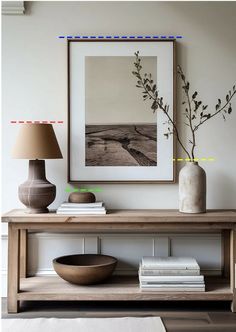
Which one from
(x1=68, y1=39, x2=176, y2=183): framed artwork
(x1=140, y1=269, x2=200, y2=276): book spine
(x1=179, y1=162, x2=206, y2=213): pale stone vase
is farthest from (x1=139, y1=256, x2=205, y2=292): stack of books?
(x1=68, y1=39, x2=176, y2=183): framed artwork

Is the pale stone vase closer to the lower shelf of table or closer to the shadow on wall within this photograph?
the shadow on wall

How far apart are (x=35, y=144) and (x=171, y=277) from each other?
1.15 meters

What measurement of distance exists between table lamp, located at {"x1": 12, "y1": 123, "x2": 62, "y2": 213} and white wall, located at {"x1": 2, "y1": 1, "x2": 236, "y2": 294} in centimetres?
29

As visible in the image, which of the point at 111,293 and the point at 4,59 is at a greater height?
the point at 4,59

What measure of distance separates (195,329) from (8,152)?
65.3 inches

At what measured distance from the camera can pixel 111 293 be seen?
8.29ft

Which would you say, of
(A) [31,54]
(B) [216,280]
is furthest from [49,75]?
(B) [216,280]

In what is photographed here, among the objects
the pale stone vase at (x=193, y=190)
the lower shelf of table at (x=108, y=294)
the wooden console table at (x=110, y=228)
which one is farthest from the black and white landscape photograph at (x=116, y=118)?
the lower shelf of table at (x=108, y=294)

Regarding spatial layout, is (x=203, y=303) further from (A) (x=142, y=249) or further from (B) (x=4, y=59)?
(B) (x=4, y=59)

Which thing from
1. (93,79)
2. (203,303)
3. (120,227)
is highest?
(93,79)

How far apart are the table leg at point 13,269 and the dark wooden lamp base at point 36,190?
180 millimetres

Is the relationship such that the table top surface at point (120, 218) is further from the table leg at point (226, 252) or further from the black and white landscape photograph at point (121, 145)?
the black and white landscape photograph at point (121, 145)

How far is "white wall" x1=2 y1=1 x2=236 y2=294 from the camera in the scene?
9.62 ft

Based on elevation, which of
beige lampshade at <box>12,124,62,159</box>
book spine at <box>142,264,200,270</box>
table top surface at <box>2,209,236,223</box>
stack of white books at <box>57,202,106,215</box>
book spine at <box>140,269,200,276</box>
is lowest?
book spine at <box>140,269,200,276</box>
